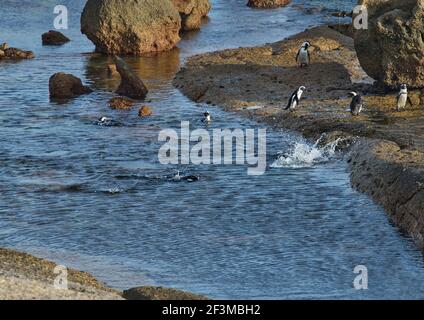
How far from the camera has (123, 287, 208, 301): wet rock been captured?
42.5 ft

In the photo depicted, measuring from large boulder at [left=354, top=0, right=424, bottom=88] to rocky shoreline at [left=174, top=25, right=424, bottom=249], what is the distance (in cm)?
55

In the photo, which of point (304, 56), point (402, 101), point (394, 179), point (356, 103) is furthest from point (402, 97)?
point (394, 179)

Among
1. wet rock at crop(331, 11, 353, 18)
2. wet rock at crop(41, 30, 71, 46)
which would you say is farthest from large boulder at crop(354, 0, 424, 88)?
wet rock at crop(331, 11, 353, 18)

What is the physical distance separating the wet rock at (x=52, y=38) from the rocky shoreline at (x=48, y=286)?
23357 millimetres

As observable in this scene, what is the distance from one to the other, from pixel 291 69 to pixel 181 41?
379 inches

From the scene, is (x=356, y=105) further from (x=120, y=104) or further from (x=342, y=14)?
(x=342, y=14)

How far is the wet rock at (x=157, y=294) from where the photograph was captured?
12945 millimetres

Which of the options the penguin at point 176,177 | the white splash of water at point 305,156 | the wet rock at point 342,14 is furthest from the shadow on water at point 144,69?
the wet rock at point 342,14

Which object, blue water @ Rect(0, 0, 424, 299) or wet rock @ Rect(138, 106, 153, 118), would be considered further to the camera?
wet rock @ Rect(138, 106, 153, 118)

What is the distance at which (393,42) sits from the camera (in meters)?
25.2

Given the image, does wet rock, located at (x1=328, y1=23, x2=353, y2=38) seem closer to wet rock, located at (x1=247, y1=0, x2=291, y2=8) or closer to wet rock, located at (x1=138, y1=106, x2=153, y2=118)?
wet rock, located at (x1=247, y1=0, x2=291, y2=8)

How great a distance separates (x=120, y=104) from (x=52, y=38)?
1157cm
